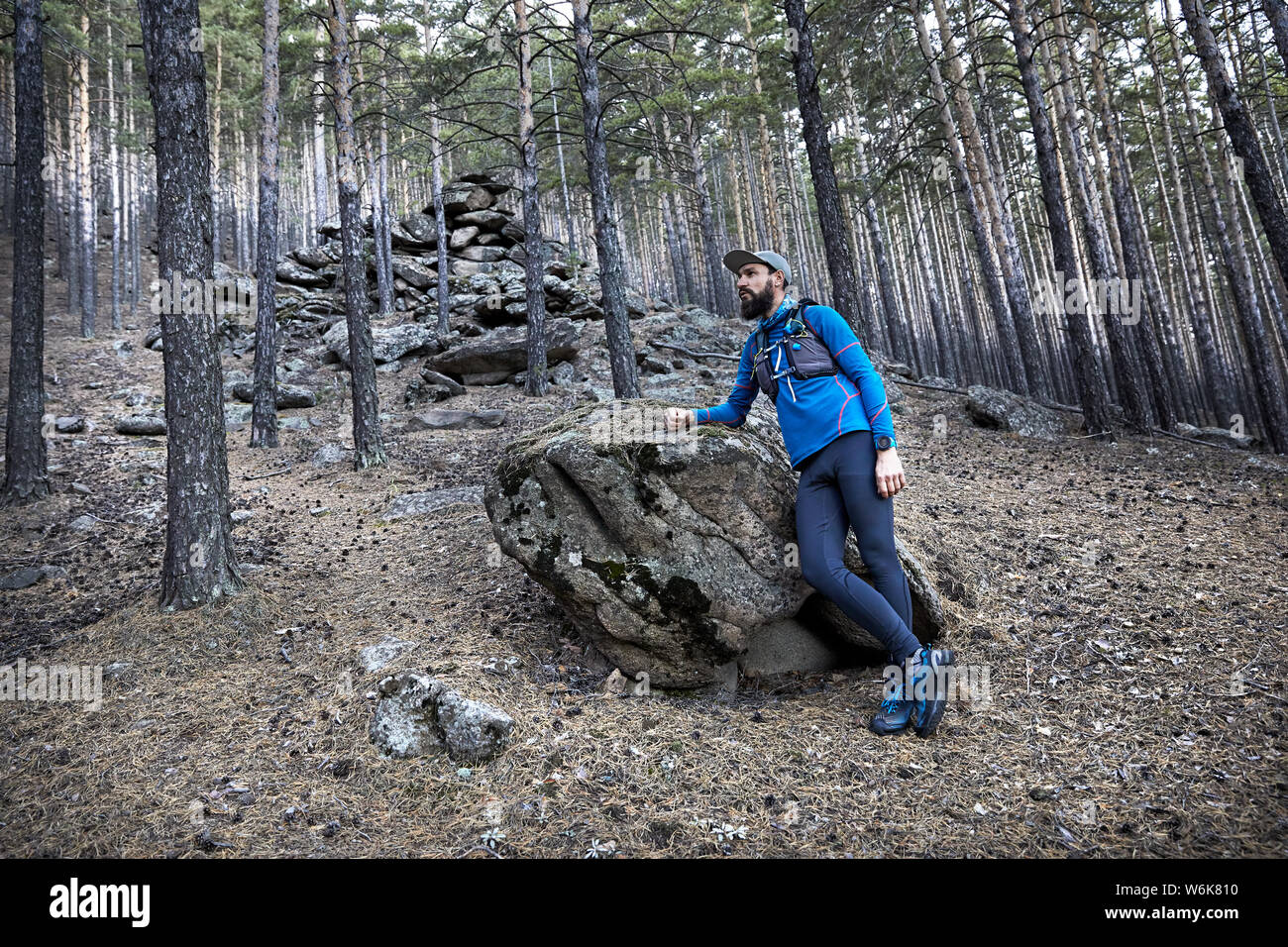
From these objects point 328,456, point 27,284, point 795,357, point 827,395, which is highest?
point 27,284

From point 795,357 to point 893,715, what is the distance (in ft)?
7.06

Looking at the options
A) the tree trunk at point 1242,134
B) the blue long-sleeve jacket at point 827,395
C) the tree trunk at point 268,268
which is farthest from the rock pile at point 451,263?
the blue long-sleeve jacket at point 827,395

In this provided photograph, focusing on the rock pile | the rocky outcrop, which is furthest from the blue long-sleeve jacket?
the rock pile

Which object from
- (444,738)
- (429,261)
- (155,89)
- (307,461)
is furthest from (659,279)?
(444,738)

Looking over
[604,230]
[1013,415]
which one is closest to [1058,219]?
[1013,415]

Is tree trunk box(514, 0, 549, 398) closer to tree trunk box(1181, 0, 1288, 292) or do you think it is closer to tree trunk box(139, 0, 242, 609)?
tree trunk box(139, 0, 242, 609)

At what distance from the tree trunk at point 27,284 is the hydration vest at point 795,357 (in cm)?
973

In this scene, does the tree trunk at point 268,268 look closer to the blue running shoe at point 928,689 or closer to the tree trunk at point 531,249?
the tree trunk at point 531,249

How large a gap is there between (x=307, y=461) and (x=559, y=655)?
844 cm

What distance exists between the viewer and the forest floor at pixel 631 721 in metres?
2.72

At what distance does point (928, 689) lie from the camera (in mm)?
3348

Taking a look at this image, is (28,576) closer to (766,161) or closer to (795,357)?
(795,357)

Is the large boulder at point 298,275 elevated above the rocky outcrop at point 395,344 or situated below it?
above
